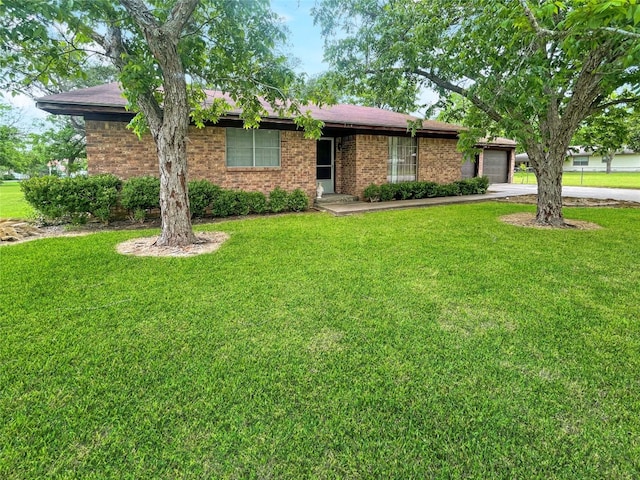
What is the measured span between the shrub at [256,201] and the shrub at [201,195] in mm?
943

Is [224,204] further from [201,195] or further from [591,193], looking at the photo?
[591,193]

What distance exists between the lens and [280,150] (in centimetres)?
1105

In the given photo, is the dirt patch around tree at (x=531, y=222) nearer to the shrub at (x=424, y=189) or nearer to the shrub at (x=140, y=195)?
the shrub at (x=424, y=189)

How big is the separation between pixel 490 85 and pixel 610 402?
6260 millimetres

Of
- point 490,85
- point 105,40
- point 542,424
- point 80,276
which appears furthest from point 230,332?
point 490,85

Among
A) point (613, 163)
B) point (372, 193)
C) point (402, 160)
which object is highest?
point (613, 163)

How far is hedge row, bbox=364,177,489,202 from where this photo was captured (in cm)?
1234

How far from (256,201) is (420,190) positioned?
6520mm

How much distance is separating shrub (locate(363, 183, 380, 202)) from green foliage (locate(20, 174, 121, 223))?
752 cm

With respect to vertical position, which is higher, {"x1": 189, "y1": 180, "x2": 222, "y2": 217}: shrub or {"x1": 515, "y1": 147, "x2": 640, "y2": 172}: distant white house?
{"x1": 515, "y1": 147, "x2": 640, "y2": 172}: distant white house

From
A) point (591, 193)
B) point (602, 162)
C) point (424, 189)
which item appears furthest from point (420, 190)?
point (602, 162)

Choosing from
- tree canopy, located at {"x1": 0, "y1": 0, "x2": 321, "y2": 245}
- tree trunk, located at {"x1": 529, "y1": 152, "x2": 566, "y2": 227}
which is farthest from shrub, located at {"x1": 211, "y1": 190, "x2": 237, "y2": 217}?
tree trunk, located at {"x1": 529, "y1": 152, "x2": 566, "y2": 227}

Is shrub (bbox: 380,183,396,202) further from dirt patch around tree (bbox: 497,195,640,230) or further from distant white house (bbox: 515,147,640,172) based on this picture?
distant white house (bbox: 515,147,640,172)

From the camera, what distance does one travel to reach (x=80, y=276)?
4.75 meters
